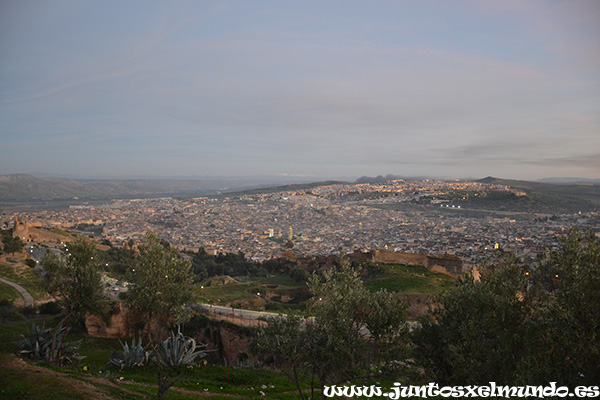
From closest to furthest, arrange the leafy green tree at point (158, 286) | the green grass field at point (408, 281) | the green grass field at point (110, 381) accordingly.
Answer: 1. the green grass field at point (110, 381)
2. the leafy green tree at point (158, 286)
3. the green grass field at point (408, 281)

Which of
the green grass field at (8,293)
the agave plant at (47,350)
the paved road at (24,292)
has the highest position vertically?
the agave plant at (47,350)

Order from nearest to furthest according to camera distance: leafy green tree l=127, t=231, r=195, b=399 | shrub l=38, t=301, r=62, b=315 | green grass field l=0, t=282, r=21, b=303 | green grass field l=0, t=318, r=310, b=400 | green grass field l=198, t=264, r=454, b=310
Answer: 1. green grass field l=0, t=318, r=310, b=400
2. leafy green tree l=127, t=231, r=195, b=399
3. shrub l=38, t=301, r=62, b=315
4. green grass field l=0, t=282, r=21, b=303
5. green grass field l=198, t=264, r=454, b=310

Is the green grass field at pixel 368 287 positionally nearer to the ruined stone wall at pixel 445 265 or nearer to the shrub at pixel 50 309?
the ruined stone wall at pixel 445 265

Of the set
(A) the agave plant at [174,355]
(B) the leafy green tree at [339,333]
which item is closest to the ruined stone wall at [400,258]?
(A) the agave plant at [174,355]

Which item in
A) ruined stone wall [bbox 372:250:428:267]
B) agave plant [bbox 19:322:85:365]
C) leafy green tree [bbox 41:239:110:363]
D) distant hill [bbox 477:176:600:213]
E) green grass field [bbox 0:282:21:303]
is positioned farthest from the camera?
distant hill [bbox 477:176:600:213]

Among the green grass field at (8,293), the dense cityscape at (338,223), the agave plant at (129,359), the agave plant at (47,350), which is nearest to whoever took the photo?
the agave plant at (47,350)

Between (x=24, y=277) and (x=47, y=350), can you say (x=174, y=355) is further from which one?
(x=24, y=277)

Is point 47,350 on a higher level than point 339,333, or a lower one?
lower

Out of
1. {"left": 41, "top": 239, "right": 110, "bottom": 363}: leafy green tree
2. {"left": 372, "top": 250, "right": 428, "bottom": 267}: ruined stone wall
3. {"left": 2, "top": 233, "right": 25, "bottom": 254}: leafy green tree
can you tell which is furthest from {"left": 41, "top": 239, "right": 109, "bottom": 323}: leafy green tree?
{"left": 2, "top": 233, "right": 25, "bottom": 254}: leafy green tree

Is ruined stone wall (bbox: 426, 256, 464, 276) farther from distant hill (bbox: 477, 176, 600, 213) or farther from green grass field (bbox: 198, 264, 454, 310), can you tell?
distant hill (bbox: 477, 176, 600, 213)

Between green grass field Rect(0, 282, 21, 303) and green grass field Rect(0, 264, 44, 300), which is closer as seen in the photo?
green grass field Rect(0, 282, 21, 303)

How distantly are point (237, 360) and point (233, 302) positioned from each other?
23.9 ft

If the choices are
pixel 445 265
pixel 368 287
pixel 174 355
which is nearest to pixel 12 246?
pixel 174 355

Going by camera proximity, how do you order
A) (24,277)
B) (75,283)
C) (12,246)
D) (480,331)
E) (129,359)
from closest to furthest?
(480,331)
(75,283)
(129,359)
(24,277)
(12,246)
